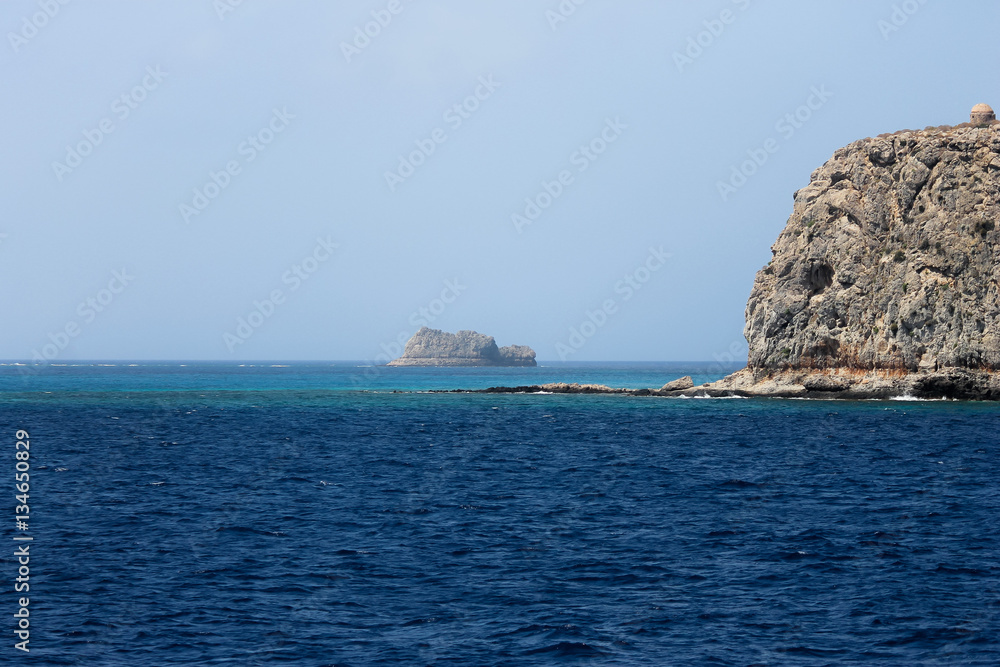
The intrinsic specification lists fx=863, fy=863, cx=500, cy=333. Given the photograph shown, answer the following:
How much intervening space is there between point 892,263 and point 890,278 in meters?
1.81

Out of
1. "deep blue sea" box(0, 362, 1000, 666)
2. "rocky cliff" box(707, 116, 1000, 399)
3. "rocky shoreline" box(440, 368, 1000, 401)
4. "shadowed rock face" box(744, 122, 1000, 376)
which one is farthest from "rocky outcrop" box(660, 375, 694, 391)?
"deep blue sea" box(0, 362, 1000, 666)

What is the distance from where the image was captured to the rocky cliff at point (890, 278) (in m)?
84.7

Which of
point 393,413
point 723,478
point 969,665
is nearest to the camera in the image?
point 969,665

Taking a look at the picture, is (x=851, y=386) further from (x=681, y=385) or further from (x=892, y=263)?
(x=681, y=385)

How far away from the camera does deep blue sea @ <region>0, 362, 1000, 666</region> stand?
675 inches

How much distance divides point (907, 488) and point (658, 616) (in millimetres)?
21422

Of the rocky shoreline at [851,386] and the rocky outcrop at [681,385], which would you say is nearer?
the rocky shoreline at [851,386]

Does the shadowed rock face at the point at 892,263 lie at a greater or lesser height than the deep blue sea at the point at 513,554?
greater

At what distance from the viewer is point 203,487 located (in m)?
36.4

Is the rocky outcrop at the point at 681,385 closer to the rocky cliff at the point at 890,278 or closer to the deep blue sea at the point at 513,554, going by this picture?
the rocky cliff at the point at 890,278

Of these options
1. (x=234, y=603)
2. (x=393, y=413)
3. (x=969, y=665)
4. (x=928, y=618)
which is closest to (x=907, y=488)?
(x=928, y=618)

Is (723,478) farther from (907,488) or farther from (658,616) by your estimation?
(658,616)

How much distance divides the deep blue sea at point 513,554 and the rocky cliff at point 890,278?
121ft

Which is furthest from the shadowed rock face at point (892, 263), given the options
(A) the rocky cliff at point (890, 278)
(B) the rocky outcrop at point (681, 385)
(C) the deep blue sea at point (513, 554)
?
(C) the deep blue sea at point (513, 554)
